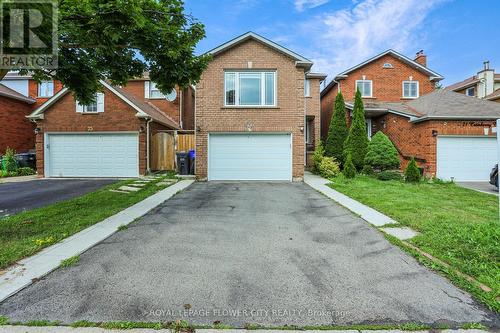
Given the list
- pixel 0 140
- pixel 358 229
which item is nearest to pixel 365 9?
pixel 358 229

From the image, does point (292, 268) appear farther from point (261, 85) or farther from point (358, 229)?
point (261, 85)

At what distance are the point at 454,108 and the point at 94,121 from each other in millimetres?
18519

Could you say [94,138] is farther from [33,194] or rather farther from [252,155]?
[252,155]

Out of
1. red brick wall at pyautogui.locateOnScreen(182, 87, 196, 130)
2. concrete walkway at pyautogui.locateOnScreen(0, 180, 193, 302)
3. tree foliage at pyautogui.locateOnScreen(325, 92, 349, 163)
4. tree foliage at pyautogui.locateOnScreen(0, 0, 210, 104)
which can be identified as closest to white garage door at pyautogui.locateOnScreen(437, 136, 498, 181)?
tree foliage at pyautogui.locateOnScreen(325, 92, 349, 163)

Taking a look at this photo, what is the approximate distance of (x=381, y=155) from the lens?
14391 millimetres

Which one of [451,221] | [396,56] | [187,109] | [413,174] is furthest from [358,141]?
[187,109]

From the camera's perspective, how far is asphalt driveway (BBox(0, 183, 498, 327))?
278 cm

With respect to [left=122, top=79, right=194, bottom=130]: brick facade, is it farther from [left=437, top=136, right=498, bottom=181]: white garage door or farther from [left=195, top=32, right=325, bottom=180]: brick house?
[left=437, top=136, right=498, bottom=181]: white garage door

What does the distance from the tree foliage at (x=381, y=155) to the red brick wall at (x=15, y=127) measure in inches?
843

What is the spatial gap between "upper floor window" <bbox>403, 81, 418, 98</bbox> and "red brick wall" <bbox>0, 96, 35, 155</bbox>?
2624cm

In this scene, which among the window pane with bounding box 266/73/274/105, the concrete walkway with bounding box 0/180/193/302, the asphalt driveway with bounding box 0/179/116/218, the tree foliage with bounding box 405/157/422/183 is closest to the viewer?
the concrete walkway with bounding box 0/180/193/302

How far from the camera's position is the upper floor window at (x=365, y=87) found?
19.8 m

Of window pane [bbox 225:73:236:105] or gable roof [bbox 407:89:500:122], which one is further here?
gable roof [bbox 407:89:500:122]

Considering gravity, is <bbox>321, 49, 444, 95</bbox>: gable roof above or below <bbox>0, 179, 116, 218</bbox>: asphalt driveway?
above
